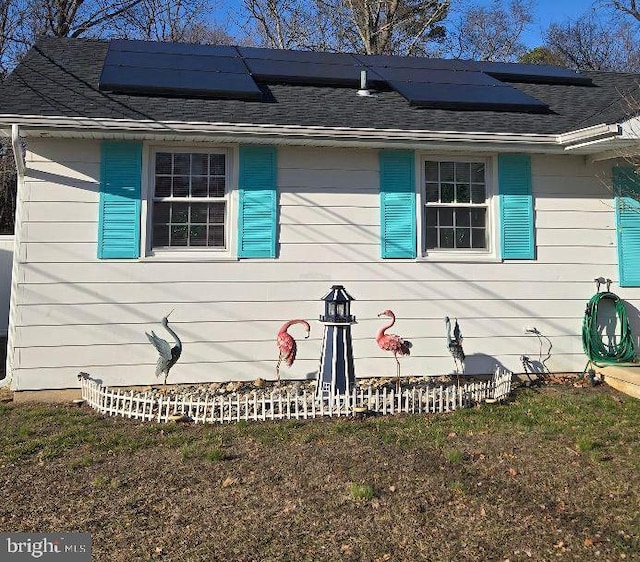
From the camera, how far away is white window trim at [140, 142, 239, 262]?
6195mm

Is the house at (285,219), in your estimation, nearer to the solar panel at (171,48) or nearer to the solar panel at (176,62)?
the solar panel at (176,62)

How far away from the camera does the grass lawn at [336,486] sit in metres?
2.96

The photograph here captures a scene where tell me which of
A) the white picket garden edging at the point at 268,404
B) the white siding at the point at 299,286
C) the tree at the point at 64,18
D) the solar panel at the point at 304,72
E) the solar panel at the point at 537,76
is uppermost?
the tree at the point at 64,18

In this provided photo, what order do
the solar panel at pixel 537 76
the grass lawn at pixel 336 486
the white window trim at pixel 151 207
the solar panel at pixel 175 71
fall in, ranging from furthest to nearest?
the solar panel at pixel 537 76, the solar panel at pixel 175 71, the white window trim at pixel 151 207, the grass lawn at pixel 336 486

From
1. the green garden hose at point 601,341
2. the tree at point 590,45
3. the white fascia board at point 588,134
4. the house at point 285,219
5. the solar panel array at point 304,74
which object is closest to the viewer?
the white fascia board at point 588,134

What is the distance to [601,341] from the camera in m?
6.84

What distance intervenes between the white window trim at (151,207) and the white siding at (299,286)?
112mm

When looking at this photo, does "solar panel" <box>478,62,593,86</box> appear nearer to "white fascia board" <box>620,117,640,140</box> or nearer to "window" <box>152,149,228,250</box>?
"white fascia board" <box>620,117,640,140</box>

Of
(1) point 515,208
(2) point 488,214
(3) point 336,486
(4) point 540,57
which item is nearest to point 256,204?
(2) point 488,214

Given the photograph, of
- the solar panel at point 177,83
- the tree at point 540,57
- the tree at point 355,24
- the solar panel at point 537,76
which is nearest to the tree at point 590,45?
the tree at point 540,57

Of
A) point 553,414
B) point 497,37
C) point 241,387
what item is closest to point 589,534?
point 553,414

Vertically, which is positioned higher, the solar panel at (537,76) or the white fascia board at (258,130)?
the solar panel at (537,76)

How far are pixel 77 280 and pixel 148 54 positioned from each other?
3731 mm

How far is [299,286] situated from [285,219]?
0.85 m
